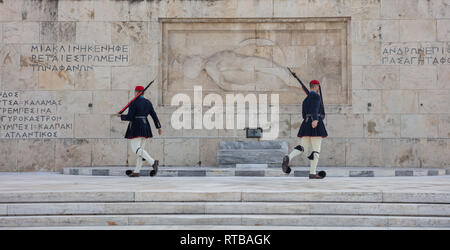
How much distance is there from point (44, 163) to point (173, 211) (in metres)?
8.58

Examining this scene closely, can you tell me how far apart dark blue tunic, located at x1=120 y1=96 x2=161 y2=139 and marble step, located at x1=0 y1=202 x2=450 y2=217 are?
4028mm

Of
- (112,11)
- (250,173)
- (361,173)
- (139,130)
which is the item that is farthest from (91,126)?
(361,173)

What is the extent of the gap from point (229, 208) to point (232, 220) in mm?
371

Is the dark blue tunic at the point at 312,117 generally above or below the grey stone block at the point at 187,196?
above

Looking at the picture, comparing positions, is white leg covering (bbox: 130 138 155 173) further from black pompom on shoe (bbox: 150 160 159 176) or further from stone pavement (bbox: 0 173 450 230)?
stone pavement (bbox: 0 173 450 230)

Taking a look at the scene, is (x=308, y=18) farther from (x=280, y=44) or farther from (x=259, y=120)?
(x=259, y=120)

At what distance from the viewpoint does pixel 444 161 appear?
14.5m

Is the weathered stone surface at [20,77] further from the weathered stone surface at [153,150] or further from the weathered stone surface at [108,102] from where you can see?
the weathered stone surface at [153,150]

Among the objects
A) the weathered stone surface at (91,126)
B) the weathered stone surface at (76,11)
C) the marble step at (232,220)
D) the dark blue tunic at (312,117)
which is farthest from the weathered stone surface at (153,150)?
the marble step at (232,220)

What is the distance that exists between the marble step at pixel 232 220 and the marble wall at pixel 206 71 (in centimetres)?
779

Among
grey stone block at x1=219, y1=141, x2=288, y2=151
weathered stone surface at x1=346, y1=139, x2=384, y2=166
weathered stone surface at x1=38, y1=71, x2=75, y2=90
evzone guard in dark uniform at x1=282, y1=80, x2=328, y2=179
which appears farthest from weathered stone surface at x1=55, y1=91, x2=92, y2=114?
weathered stone surface at x1=346, y1=139, x2=384, y2=166

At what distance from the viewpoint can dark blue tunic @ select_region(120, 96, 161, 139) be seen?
11312mm

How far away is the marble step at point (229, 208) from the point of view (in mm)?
7207

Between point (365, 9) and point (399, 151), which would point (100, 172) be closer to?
point (399, 151)
